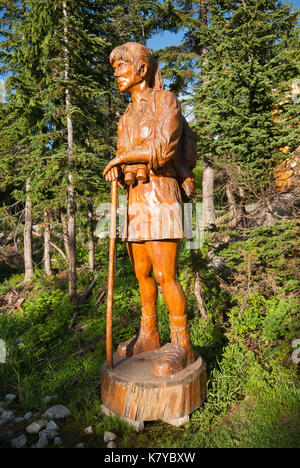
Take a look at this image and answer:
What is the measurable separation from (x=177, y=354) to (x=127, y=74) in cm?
240

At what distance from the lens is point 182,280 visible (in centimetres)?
499

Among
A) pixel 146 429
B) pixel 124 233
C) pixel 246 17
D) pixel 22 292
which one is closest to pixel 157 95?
pixel 124 233

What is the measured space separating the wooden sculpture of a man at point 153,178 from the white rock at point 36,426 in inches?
43.0

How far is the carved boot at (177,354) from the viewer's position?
2234mm

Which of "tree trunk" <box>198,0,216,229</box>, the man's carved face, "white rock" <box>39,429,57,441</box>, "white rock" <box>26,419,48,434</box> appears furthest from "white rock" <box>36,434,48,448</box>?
"tree trunk" <box>198,0,216,229</box>

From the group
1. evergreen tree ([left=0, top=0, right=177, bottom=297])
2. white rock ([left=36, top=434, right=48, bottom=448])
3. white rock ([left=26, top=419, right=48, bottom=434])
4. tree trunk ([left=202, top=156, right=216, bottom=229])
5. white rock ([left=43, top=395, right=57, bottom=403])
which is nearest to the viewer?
white rock ([left=36, top=434, right=48, bottom=448])

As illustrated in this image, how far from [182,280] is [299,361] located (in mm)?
2236

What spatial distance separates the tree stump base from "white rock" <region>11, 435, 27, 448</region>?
642 millimetres

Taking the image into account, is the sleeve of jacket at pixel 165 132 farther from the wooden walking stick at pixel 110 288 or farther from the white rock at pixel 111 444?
the white rock at pixel 111 444

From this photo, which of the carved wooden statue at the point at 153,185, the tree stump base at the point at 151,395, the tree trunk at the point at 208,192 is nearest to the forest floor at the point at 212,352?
the tree stump base at the point at 151,395

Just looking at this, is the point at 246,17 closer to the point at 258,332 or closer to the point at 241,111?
the point at 241,111

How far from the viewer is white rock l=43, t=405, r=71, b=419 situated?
252 cm

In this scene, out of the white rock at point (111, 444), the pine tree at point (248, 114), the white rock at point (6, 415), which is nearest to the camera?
the white rock at point (111, 444)

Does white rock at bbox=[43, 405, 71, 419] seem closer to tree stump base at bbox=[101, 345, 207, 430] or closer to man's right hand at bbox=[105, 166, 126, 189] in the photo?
tree stump base at bbox=[101, 345, 207, 430]
